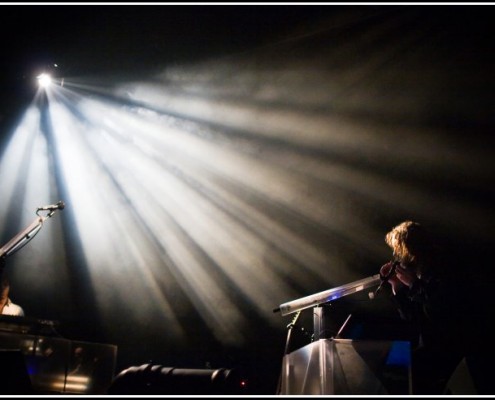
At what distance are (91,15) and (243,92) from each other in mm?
1943

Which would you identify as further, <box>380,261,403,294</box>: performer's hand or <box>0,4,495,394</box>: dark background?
<box>0,4,495,394</box>: dark background

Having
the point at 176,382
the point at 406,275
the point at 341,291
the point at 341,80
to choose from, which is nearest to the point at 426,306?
the point at 406,275

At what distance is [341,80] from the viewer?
15.8 ft

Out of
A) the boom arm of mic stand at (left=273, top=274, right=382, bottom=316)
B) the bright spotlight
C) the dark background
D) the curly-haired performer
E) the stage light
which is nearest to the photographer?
the stage light

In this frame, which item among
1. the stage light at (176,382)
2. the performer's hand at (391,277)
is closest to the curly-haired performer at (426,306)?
the performer's hand at (391,277)

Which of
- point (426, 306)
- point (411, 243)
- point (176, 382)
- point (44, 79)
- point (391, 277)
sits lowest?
point (176, 382)

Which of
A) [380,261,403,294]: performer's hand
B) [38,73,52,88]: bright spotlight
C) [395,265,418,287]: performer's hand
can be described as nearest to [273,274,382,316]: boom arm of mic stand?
[380,261,403,294]: performer's hand

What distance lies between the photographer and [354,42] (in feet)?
14.7

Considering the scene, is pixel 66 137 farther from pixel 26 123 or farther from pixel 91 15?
pixel 91 15

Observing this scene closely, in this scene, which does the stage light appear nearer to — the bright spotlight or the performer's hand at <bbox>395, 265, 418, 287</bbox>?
the performer's hand at <bbox>395, 265, 418, 287</bbox>

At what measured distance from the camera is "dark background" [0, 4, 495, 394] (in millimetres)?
4180

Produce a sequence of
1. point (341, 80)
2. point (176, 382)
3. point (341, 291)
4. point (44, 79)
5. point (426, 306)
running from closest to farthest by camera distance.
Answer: point (176, 382), point (426, 306), point (341, 291), point (341, 80), point (44, 79)

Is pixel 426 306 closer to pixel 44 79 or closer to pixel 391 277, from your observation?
pixel 391 277

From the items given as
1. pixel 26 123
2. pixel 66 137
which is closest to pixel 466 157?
pixel 66 137
